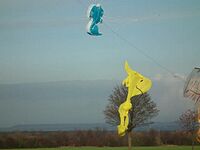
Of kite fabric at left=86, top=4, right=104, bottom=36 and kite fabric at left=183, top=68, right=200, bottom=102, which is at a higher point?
kite fabric at left=86, top=4, right=104, bottom=36

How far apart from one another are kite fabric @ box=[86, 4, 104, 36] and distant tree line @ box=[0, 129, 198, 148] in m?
19.7

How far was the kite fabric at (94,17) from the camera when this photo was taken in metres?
11.3

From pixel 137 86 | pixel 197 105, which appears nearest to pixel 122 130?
pixel 137 86

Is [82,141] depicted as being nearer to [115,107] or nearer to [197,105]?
[115,107]

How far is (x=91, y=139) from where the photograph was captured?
31.6 m

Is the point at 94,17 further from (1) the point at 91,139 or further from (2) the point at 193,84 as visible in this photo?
(1) the point at 91,139

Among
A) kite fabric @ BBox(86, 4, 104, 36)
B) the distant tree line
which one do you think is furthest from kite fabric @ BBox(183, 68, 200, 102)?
the distant tree line

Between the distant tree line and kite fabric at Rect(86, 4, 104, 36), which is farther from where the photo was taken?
the distant tree line

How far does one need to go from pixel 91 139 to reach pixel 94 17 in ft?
68.5

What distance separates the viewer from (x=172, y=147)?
2981 centimetres

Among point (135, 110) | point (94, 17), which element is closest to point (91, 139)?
point (135, 110)

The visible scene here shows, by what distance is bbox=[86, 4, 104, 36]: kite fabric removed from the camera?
11284mm

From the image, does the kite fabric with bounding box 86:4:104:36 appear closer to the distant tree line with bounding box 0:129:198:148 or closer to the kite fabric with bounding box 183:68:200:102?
the kite fabric with bounding box 183:68:200:102

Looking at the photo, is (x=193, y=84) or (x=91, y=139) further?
(x=91, y=139)
